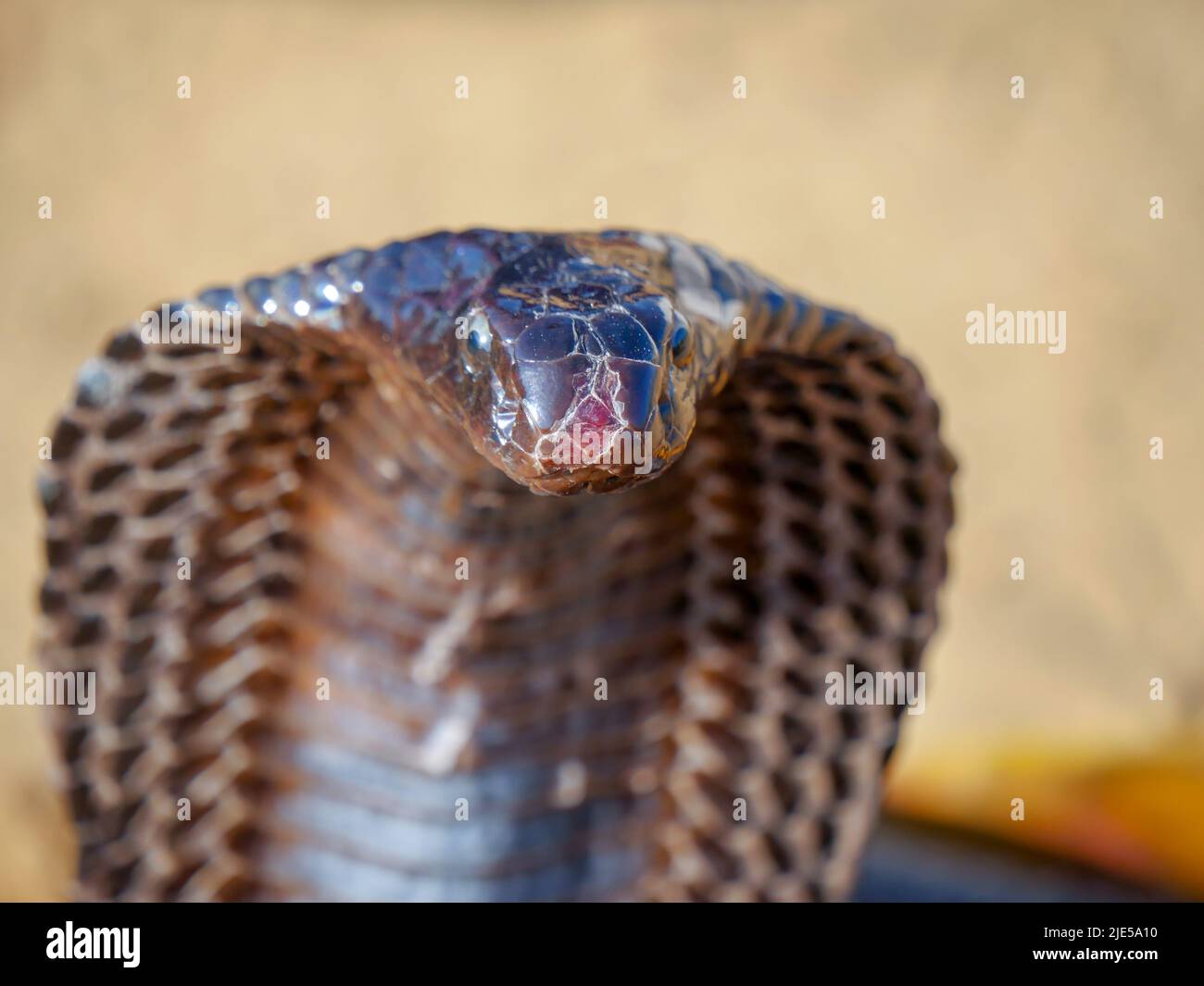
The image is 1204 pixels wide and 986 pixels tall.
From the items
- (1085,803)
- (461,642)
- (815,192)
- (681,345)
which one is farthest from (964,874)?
(815,192)

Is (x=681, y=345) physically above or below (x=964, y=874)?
above

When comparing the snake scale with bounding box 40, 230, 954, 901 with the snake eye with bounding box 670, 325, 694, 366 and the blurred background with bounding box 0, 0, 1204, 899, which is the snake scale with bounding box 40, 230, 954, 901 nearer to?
the snake eye with bounding box 670, 325, 694, 366

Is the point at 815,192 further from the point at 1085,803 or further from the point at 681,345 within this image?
the point at 681,345

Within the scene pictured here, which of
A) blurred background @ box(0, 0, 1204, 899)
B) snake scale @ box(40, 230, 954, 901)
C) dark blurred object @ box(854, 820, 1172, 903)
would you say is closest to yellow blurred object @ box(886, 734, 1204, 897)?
dark blurred object @ box(854, 820, 1172, 903)
